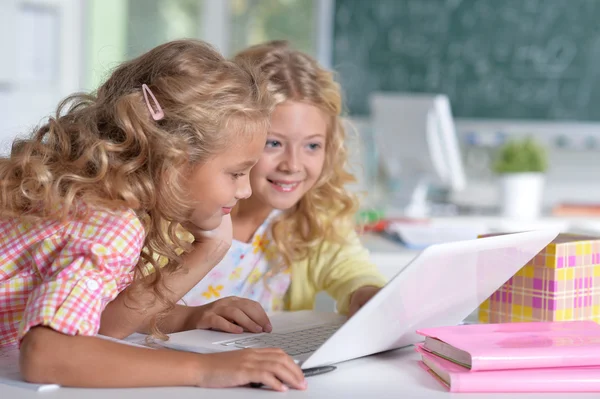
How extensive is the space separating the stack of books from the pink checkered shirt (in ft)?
1.36

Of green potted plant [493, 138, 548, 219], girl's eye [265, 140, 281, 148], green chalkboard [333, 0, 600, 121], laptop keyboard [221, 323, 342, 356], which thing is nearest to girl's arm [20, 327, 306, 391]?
laptop keyboard [221, 323, 342, 356]

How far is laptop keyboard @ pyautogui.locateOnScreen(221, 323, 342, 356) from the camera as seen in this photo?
3.87ft

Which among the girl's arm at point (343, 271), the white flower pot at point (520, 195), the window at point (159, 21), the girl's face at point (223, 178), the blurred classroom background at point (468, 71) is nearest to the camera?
the girl's face at point (223, 178)

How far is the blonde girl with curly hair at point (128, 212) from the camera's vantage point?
0.98 m

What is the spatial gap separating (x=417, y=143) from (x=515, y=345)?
273 cm

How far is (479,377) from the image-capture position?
1.01 metres

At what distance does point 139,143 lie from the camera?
113 cm

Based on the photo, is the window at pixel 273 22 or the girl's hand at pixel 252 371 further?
the window at pixel 273 22

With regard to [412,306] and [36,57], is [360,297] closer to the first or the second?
[412,306]

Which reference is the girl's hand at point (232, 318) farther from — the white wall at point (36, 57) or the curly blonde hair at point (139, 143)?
the white wall at point (36, 57)

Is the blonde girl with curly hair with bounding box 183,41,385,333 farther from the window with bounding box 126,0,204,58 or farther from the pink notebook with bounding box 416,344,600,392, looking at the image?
the window with bounding box 126,0,204,58

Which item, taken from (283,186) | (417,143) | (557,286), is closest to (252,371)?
(557,286)

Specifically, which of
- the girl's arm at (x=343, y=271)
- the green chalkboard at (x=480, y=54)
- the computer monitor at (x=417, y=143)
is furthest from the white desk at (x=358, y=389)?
the green chalkboard at (x=480, y=54)

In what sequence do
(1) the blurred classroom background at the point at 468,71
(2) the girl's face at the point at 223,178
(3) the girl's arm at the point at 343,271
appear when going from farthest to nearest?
1. (1) the blurred classroom background at the point at 468,71
2. (3) the girl's arm at the point at 343,271
3. (2) the girl's face at the point at 223,178
